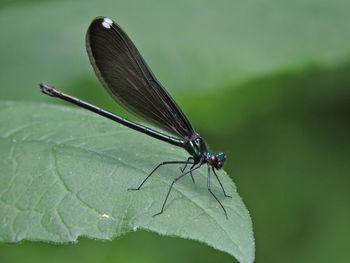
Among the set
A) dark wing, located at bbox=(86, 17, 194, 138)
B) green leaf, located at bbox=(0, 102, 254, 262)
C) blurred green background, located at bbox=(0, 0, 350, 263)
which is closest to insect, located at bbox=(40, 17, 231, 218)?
dark wing, located at bbox=(86, 17, 194, 138)

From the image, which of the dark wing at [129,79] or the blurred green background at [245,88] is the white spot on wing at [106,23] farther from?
the blurred green background at [245,88]

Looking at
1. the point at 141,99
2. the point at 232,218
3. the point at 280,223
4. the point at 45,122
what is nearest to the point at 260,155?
the point at 280,223

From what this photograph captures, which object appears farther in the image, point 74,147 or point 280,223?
point 280,223

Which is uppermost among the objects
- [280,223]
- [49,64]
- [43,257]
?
[49,64]

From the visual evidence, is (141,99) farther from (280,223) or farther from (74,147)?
(280,223)

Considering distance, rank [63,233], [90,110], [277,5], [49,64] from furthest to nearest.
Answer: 1. [277,5]
2. [49,64]
3. [90,110]
4. [63,233]

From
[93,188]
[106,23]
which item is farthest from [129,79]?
[93,188]
